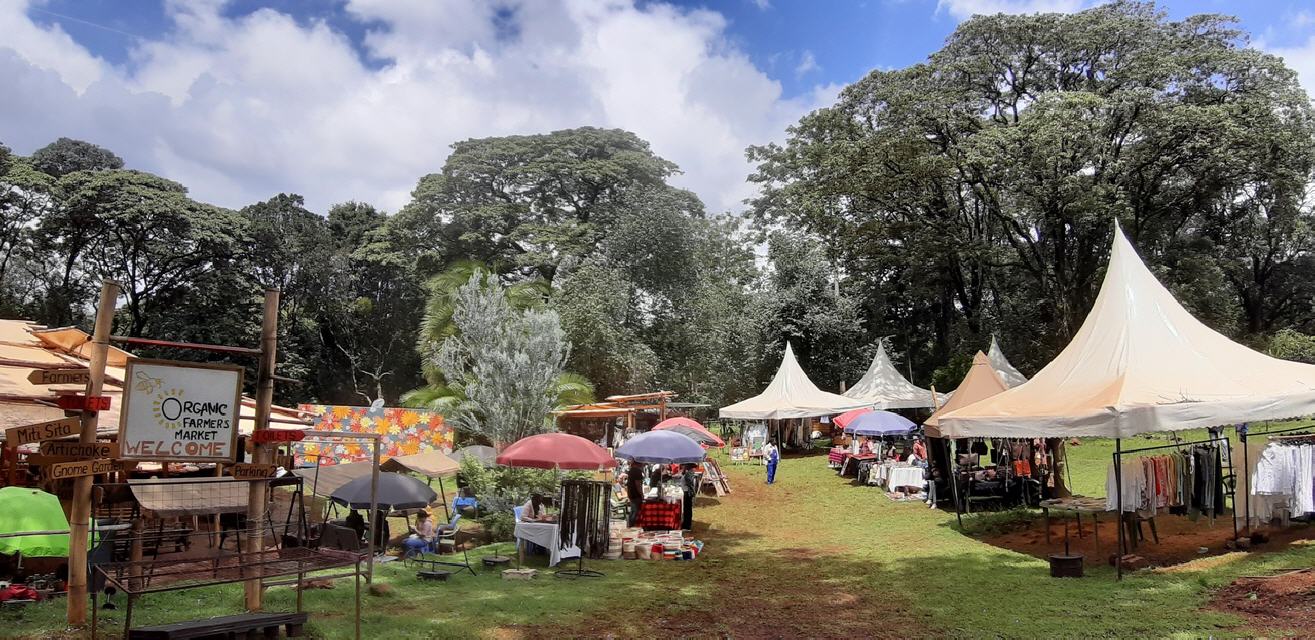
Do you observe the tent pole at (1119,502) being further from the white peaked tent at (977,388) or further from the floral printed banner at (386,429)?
the floral printed banner at (386,429)

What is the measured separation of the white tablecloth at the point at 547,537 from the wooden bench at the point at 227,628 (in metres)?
4.57

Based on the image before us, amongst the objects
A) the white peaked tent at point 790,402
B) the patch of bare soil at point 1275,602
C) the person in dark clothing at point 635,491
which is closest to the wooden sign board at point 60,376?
Answer: the person in dark clothing at point 635,491

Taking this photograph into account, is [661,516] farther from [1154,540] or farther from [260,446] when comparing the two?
[260,446]

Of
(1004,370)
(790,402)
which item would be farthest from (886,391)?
(1004,370)

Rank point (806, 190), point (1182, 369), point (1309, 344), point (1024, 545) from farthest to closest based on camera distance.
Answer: point (806, 190), point (1309, 344), point (1024, 545), point (1182, 369)

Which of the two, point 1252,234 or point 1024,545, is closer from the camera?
point 1024,545

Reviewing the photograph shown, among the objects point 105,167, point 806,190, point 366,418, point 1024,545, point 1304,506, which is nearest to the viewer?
point 1304,506

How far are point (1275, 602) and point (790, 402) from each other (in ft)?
59.8

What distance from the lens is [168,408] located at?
6883 millimetres

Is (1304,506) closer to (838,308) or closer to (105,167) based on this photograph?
(838,308)

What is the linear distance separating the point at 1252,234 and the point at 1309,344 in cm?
822

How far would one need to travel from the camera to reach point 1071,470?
2030 cm

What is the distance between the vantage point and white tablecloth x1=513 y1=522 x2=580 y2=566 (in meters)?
11.0

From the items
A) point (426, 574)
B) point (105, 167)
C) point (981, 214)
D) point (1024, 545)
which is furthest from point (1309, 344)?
point (105, 167)
